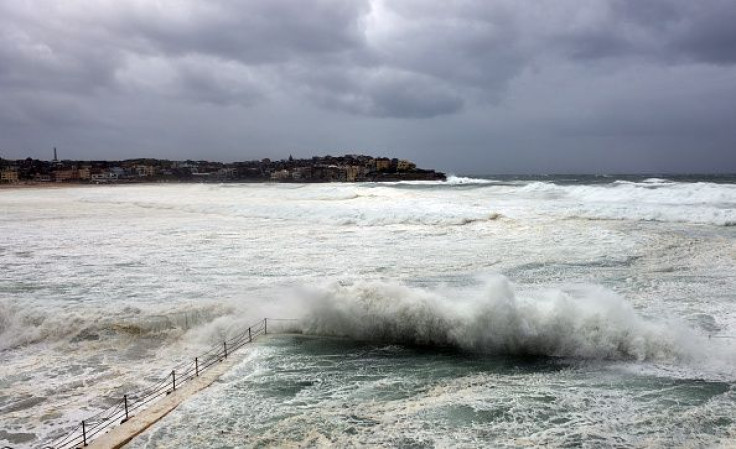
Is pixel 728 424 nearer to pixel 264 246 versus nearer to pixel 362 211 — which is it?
pixel 264 246

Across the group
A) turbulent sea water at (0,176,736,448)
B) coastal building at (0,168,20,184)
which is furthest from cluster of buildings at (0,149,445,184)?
turbulent sea water at (0,176,736,448)

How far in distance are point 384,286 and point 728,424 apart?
685cm

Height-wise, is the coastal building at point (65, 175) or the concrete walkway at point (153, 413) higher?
the coastal building at point (65, 175)

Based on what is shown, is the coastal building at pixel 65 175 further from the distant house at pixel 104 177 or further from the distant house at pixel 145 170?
the distant house at pixel 145 170

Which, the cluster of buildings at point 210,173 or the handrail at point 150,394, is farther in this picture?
the cluster of buildings at point 210,173

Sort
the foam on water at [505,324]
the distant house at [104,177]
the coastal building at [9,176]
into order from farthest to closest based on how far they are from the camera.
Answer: the distant house at [104,177]
the coastal building at [9,176]
the foam on water at [505,324]

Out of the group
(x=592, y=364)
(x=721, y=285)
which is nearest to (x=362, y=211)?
(x=721, y=285)

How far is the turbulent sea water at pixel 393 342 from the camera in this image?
7.23 meters

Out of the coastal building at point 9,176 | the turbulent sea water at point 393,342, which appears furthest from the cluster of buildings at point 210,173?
the turbulent sea water at point 393,342

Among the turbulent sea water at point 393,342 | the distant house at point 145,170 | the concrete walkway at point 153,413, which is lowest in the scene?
the concrete walkway at point 153,413

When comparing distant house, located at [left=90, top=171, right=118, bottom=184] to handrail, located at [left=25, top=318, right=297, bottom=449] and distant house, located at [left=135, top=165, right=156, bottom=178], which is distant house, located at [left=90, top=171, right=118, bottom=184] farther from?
handrail, located at [left=25, top=318, right=297, bottom=449]

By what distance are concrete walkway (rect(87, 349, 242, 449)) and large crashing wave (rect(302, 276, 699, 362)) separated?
2.82m

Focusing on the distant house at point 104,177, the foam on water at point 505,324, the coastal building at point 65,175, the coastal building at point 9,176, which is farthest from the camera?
the distant house at point 104,177

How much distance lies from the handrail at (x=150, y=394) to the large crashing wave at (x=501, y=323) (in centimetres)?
137
